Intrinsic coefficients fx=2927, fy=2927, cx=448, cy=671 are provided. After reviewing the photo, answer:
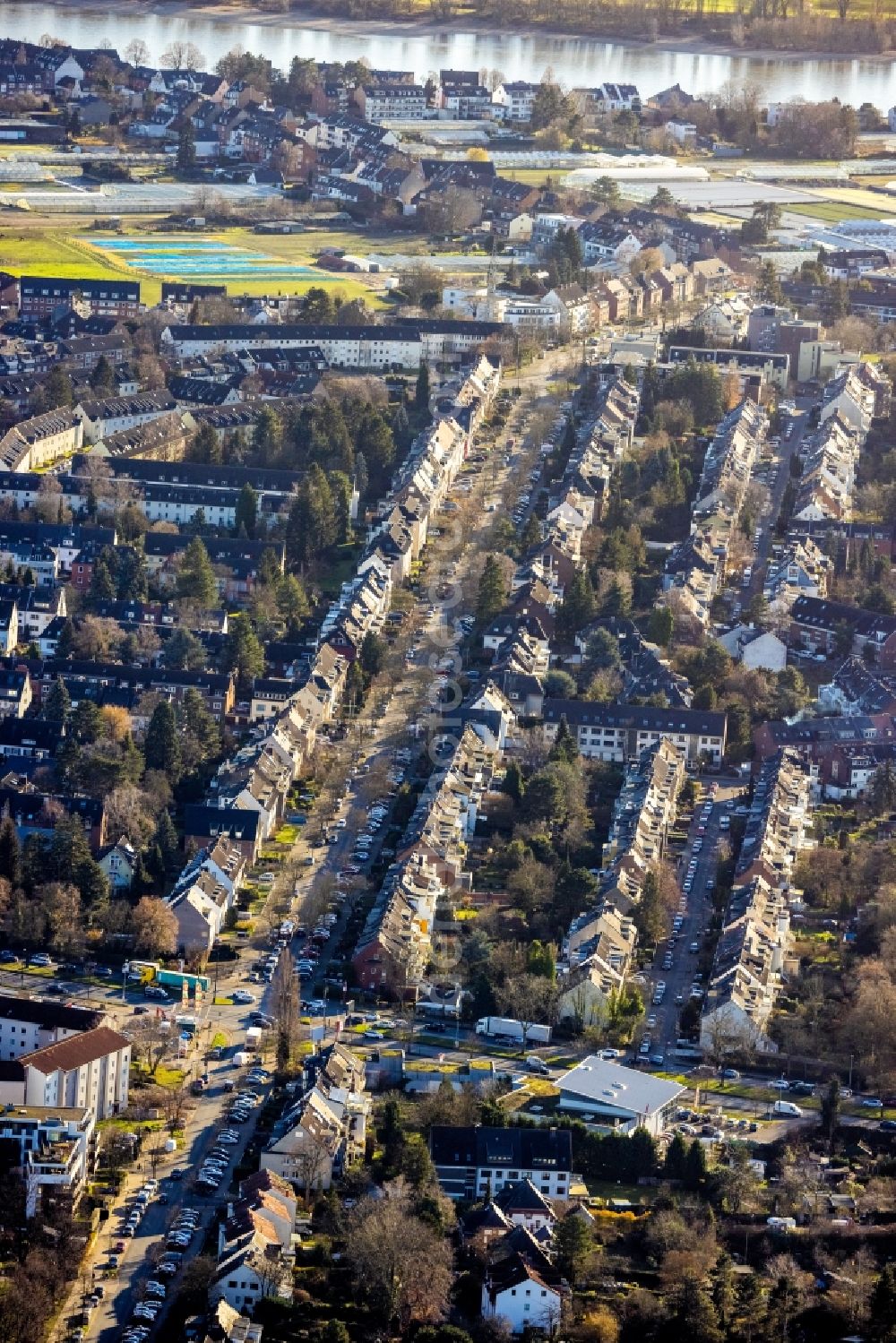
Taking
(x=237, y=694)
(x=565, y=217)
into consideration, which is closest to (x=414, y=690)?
(x=237, y=694)

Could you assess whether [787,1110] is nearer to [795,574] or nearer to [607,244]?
[795,574]

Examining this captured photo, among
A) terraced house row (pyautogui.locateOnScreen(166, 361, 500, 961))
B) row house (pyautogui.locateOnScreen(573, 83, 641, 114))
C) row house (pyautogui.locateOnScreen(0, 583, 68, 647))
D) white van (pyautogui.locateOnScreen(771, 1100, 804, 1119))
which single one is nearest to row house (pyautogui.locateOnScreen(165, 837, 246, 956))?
terraced house row (pyautogui.locateOnScreen(166, 361, 500, 961))

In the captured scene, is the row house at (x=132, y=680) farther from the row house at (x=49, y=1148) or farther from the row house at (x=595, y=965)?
the row house at (x=49, y=1148)

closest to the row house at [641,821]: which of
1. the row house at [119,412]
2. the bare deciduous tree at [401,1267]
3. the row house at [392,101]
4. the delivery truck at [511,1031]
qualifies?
the delivery truck at [511,1031]

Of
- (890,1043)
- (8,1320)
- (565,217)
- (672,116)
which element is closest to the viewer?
(8,1320)

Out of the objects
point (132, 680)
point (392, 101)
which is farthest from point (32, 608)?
point (392, 101)

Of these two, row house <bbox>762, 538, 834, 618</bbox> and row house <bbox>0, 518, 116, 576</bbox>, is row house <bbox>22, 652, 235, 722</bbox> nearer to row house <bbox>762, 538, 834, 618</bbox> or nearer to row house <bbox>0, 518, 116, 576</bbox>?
row house <bbox>0, 518, 116, 576</bbox>

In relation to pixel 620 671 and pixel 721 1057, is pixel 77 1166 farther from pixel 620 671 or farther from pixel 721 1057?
pixel 620 671

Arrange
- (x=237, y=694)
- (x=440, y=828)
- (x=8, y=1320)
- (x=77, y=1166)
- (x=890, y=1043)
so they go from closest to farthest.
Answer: (x=8, y=1320)
(x=77, y=1166)
(x=890, y=1043)
(x=440, y=828)
(x=237, y=694)
